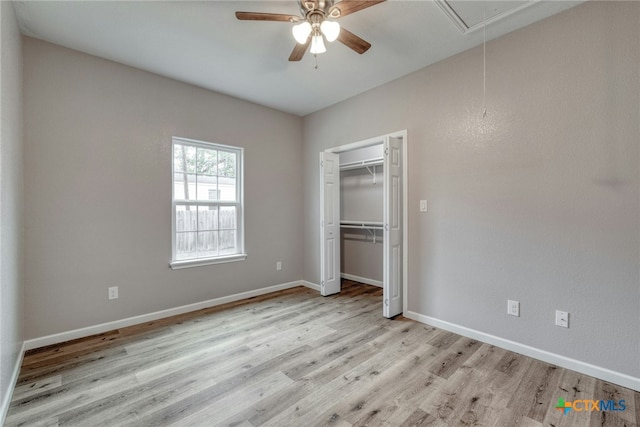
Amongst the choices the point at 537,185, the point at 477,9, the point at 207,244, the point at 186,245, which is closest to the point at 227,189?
the point at 207,244

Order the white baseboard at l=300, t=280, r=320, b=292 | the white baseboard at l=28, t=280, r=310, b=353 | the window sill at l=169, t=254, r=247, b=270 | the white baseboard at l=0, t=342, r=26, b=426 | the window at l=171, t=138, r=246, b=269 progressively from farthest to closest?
the white baseboard at l=300, t=280, r=320, b=292 → the window at l=171, t=138, r=246, b=269 → the window sill at l=169, t=254, r=247, b=270 → the white baseboard at l=28, t=280, r=310, b=353 → the white baseboard at l=0, t=342, r=26, b=426

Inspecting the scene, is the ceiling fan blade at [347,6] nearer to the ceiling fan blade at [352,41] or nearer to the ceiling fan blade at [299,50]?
the ceiling fan blade at [352,41]

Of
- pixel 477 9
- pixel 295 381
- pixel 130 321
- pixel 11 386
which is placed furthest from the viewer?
pixel 130 321

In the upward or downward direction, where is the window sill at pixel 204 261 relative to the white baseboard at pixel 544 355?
upward

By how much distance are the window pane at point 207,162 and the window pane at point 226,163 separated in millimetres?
55

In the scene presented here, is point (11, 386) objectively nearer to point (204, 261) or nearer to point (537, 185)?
point (204, 261)

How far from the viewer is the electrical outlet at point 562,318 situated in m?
2.13

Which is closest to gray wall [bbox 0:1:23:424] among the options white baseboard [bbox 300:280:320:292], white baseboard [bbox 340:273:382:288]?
white baseboard [bbox 300:280:320:292]

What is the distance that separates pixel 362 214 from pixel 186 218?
266cm

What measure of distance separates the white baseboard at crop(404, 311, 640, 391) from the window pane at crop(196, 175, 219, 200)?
2.95 meters

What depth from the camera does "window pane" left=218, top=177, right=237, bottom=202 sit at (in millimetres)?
3701

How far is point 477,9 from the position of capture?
2.11m

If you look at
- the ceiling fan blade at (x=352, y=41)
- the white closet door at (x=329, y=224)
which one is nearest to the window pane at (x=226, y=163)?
the white closet door at (x=329, y=224)

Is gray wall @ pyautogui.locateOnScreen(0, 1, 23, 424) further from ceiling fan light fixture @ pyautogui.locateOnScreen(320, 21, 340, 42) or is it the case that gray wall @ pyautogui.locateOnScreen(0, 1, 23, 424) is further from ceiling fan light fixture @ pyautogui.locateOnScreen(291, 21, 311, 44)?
ceiling fan light fixture @ pyautogui.locateOnScreen(320, 21, 340, 42)
